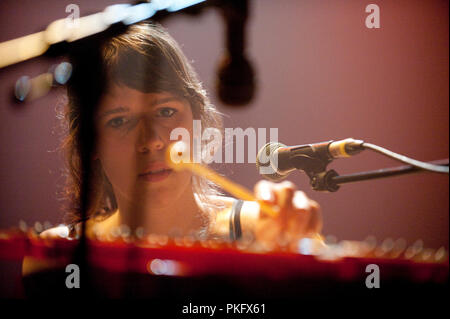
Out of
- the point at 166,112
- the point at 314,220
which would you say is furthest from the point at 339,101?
the point at 314,220

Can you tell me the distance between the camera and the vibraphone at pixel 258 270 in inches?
22.6

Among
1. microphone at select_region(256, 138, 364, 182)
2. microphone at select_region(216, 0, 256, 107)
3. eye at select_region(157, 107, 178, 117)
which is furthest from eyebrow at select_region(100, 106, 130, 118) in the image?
microphone at select_region(256, 138, 364, 182)

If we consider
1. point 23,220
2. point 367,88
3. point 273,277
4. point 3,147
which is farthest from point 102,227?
point 367,88

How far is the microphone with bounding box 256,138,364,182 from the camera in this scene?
0.85 metres

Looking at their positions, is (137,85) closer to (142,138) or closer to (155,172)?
(142,138)

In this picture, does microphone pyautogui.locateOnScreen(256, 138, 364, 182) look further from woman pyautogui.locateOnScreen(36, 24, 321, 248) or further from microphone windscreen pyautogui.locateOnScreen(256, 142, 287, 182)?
woman pyautogui.locateOnScreen(36, 24, 321, 248)

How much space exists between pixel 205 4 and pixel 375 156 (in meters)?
0.87

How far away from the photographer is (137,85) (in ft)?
4.23

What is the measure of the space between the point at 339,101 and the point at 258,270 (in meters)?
1.14

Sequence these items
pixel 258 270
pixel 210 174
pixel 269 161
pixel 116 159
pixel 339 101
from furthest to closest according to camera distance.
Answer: pixel 339 101
pixel 116 159
pixel 269 161
pixel 210 174
pixel 258 270

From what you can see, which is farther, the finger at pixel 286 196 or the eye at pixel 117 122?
the eye at pixel 117 122

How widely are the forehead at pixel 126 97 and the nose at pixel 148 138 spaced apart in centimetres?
7

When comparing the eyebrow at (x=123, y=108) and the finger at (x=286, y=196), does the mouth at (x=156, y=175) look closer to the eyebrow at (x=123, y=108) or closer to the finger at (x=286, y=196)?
Result: the eyebrow at (x=123, y=108)

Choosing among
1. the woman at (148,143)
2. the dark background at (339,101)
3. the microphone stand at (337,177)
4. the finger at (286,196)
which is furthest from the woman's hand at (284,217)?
the dark background at (339,101)
